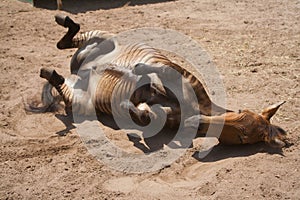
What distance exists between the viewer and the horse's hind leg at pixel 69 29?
18.0 ft

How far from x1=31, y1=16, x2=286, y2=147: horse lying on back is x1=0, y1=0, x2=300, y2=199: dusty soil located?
0.21m

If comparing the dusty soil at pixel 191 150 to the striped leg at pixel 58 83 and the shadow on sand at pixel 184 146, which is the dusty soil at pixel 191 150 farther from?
the striped leg at pixel 58 83

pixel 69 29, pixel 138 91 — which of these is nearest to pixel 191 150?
pixel 138 91

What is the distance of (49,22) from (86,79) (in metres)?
2.42

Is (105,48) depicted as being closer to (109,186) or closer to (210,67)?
(210,67)

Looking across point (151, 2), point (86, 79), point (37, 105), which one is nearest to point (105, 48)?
point (86, 79)

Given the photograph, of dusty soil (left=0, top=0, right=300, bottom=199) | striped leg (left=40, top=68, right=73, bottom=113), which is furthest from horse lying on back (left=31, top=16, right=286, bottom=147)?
dusty soil (left=0, top=0, right=300, bottom=199)

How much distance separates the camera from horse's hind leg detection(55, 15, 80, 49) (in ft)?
18.0

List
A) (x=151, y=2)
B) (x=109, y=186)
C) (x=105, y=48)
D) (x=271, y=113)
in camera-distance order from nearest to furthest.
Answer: (x=109, y=186) < (x=271, y=113) < (x=105, y=48) < (x=151, y=2)

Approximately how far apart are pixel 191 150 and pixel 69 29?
2.36 m

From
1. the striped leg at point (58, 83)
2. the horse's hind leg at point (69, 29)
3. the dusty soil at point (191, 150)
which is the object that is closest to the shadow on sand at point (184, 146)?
the dusty soil at point (191, 150)

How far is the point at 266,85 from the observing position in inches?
196

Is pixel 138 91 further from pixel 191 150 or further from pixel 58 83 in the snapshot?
pixel 58 83

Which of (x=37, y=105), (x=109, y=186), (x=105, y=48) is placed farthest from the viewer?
(x=105, y=48)
